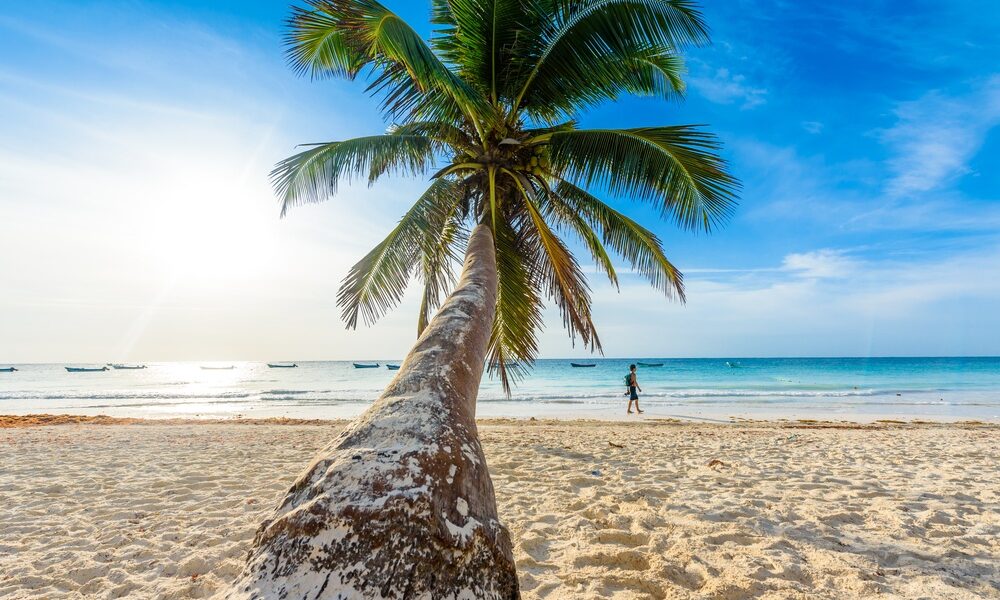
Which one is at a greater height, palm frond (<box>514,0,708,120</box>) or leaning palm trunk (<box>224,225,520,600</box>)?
palm frond (<box>514,0,708,120</box>)

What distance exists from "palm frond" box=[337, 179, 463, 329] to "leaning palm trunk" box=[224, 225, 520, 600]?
14.2 ft

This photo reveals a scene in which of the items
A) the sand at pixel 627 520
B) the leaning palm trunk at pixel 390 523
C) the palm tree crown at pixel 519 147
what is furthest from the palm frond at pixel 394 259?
the leaning palm trunk at pixel 390 523

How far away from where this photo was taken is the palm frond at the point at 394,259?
5949 mm

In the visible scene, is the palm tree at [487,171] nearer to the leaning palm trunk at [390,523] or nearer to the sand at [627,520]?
the leaning palm trunk at [390,523]

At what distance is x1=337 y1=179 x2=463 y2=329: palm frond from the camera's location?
595 centimetres

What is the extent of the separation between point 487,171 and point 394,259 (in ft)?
5.44

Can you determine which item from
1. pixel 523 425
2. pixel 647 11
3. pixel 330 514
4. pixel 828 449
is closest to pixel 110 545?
pixel 330 514

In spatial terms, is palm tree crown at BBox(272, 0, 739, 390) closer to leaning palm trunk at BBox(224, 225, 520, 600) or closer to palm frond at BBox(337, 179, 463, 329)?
palm frond at BBox(337, 179, 463, 329)

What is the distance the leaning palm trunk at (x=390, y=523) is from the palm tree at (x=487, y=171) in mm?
15

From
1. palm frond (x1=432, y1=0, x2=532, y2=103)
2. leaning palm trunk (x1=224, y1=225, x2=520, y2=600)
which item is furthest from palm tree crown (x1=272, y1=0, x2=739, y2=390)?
leaning palm trunk (x1=224, y1=225, x2=520, y2=600)

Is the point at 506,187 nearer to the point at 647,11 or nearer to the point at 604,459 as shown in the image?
the point at 647,11

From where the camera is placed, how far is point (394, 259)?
6152 mm

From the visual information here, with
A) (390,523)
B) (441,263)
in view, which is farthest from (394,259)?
(390,523)

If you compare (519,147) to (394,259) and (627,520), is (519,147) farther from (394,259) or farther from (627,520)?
(627,520)
